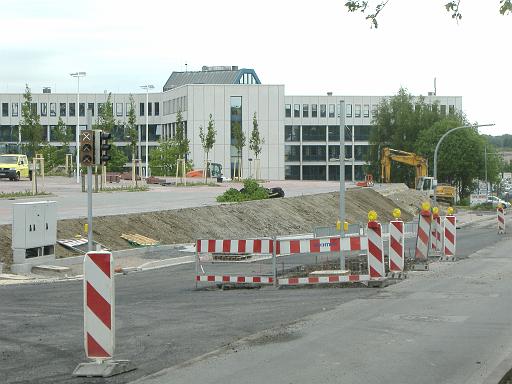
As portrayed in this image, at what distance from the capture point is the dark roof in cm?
11775

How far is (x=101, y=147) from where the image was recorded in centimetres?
1911

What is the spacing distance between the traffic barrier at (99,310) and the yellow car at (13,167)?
55.1 m

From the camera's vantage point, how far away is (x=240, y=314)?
550 inches

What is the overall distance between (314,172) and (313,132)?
5705mm

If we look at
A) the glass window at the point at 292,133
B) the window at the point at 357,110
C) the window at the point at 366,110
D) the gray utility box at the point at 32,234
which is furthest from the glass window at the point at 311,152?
the gray utility box at the point at 32,234

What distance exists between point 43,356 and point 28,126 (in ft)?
140

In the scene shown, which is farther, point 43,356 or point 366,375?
point 43,356

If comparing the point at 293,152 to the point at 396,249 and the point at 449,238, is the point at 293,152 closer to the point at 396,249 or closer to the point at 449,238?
the point at 449,238

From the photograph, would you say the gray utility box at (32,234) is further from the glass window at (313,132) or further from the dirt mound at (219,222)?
the glass window at (313,132)

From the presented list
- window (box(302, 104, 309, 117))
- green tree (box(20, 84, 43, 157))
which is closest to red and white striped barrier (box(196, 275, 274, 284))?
green tree (box(20, 84, 43, 157))

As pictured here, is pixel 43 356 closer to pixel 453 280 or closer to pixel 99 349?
pixel 99 349

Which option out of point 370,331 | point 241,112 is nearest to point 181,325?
point 370,331

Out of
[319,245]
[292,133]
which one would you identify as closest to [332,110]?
[292,133]

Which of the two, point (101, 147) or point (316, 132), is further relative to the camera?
point (316, 132)
